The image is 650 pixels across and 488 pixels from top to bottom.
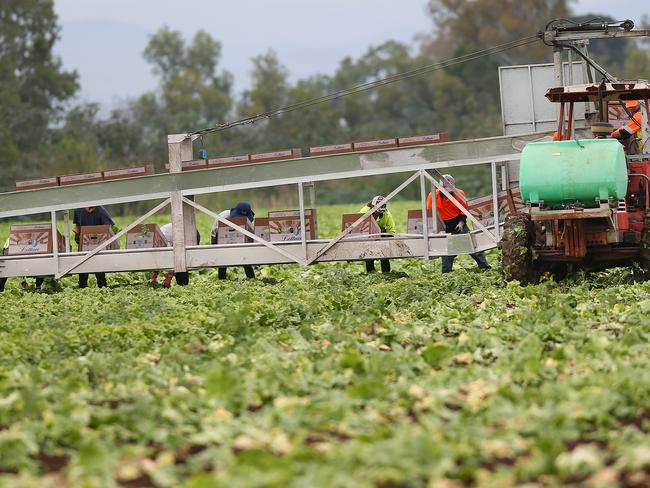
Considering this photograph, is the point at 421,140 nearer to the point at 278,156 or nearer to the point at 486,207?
the point at 486,207

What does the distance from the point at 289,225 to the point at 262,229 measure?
0.45 m

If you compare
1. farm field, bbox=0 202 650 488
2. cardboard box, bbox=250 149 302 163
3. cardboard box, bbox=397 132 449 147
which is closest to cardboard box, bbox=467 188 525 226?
cardboard box, bbox=397 132 449 147

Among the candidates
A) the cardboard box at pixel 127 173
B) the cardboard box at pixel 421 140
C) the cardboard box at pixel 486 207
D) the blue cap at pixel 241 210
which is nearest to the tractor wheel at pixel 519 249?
the cardboard box at pixel 421 140

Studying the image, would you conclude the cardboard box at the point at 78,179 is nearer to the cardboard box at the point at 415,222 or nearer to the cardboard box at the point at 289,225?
the cardboard box at the point at 289,225

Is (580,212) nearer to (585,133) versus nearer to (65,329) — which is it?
(585,133)

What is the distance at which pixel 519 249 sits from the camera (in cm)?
1770

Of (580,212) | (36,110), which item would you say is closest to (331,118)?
(36,110)

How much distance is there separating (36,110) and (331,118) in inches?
834

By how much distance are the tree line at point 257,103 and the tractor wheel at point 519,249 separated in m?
48.6

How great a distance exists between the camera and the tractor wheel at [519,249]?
58.2 feet

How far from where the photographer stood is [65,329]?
1356 centimetres

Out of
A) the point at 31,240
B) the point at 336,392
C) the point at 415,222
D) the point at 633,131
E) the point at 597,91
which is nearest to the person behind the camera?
the point at 336,392

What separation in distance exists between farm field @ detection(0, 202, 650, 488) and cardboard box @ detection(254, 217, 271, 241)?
3.89m

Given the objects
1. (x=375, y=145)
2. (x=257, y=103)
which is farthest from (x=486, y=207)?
(x=257, y=103)
